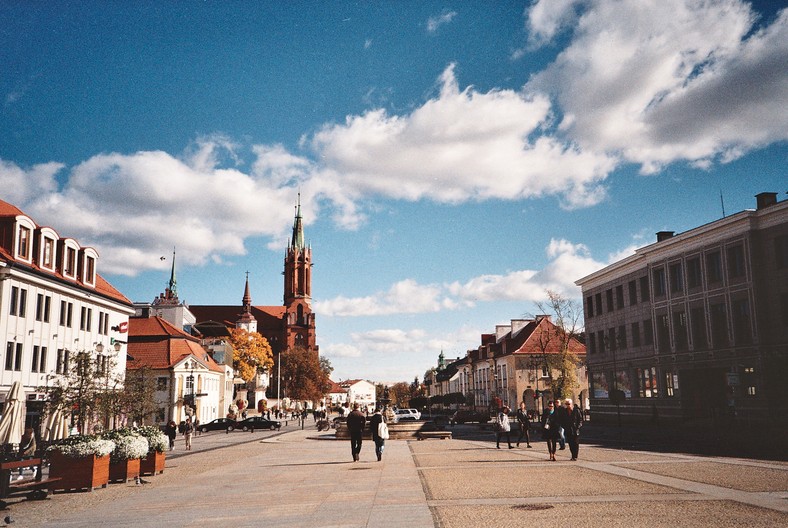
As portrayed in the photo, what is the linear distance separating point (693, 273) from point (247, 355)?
6171 cm

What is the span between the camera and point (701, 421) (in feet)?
138

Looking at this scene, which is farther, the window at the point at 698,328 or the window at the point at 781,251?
the window at the point at 698,328

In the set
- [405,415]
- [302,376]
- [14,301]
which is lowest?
[405,415]

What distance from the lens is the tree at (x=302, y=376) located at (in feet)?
342

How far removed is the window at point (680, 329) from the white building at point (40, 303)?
36.1m

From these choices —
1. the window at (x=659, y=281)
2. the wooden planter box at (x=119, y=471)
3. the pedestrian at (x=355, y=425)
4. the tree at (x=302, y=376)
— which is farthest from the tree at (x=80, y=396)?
the tree at (x=302, y=376)

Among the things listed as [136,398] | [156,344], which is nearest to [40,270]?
[136,398]

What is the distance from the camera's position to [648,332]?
5012 cm

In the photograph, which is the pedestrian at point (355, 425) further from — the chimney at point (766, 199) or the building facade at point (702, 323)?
the chimney at point (766, 199)

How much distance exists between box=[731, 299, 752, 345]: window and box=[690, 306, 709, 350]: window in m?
3.01

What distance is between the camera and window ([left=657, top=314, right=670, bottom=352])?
156ft

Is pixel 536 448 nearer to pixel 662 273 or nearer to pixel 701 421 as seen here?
pixel 701 421

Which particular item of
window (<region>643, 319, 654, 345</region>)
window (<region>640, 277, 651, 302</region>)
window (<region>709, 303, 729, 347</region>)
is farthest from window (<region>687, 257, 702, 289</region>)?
window (<region>643, 319, 654, 345</region>)

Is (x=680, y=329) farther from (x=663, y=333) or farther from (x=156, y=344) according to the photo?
(x=156, y=344)
